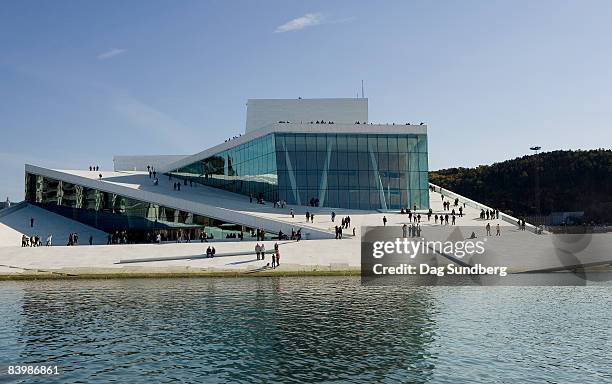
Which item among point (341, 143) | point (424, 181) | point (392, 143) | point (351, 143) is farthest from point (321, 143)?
point (424, 181)

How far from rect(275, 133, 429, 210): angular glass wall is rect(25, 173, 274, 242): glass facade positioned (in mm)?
8984

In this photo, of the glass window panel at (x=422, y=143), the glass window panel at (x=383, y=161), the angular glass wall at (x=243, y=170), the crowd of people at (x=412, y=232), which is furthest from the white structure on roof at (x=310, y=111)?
the crowd of people at (x=412, y=232)

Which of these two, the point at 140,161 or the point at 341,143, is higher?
the point at 140,161

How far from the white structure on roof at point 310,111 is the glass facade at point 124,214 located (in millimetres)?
18530

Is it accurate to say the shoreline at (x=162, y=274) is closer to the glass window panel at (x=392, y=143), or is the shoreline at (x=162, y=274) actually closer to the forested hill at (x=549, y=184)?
the glass window panel at (x=392, y=143)

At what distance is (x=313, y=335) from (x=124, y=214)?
34.8m

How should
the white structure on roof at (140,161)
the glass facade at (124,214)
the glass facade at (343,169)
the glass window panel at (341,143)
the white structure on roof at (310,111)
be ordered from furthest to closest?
the white structure on roof at (140,161), the white structure on roof at (310,111), the glass window panel at (341,143), the glass facade at (343,169), the glass facade at (124,214)

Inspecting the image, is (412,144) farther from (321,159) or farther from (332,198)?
(332,198)

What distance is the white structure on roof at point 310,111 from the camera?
60.4 meters

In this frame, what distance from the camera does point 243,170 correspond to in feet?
178

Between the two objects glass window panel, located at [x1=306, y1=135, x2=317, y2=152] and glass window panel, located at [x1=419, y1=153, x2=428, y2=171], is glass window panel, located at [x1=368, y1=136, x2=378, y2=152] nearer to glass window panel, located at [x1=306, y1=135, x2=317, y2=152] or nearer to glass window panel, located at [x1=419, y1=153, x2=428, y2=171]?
glass window panel, located at [x1=419, y1=153, x2=428, y2=171]

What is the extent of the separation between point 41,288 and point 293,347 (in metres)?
15.7

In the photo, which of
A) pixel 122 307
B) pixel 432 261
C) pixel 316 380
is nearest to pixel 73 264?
pixel 122 307

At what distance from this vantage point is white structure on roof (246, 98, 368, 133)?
6041cm
